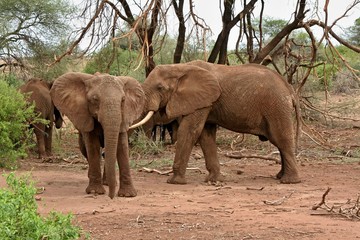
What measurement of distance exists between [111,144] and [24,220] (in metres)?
2.75

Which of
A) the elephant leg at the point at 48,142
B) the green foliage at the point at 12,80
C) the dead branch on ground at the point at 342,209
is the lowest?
the elephant leg at the point at 48,142

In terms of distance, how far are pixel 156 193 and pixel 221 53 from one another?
7.65 meters

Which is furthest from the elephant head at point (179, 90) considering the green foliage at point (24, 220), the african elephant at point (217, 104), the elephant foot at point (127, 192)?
the green foliage at point (24, 220)

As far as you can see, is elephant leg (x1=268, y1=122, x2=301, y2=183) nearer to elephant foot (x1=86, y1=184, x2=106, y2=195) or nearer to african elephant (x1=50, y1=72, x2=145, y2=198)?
african elephant (x1=50, y1=72, x2=145, y2=198)

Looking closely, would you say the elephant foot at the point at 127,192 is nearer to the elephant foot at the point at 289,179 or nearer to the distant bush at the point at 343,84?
the elephant foot at the point at 289,179

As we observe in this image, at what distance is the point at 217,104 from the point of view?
10.6 m

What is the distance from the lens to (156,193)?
9.20 m

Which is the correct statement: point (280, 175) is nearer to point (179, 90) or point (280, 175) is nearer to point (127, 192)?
point (179, 90)

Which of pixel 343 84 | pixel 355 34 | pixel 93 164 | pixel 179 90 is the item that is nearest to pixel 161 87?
pixel 179 90

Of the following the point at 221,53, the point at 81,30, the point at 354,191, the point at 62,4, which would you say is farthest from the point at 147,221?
the point at 62,4

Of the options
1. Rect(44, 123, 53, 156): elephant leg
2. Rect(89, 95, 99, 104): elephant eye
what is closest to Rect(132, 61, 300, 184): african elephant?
Rect(89, 95, 99, 104): elephant eye

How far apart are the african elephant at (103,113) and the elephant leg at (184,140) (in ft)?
4.18

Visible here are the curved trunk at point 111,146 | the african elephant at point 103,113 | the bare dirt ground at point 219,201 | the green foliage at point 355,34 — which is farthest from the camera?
the green foliage at point 355,34

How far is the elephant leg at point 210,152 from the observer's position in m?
10.6
